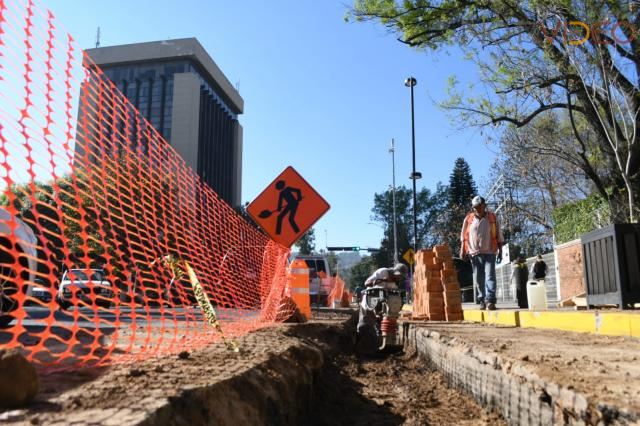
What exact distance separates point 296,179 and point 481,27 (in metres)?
8.56

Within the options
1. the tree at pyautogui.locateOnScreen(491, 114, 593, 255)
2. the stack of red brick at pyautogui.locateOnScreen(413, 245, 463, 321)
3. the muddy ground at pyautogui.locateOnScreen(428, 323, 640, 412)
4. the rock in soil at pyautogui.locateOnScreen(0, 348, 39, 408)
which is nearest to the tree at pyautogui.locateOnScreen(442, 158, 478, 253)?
the tree at pyautogui.locateOnScreen(491, 114, 593, 255)

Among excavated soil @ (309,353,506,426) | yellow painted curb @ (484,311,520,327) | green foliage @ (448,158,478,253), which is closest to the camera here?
excavated soil @ (309,353,506,426)

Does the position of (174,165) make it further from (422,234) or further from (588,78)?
(422,234)

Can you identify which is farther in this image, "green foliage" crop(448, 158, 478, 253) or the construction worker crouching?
"green foliage" crop(448, 158, 478, 253)

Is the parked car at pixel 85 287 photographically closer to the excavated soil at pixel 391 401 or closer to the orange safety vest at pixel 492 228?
the excavated soil at pixel 391 401

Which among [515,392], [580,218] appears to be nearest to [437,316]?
[515,392]

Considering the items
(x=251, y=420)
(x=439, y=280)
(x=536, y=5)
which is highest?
(x=536, y=5)

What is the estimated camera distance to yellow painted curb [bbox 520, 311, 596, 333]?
595 cm

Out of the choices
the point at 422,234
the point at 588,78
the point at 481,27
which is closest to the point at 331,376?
the point at 588,78

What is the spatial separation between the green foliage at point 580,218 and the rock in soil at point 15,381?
651 inches

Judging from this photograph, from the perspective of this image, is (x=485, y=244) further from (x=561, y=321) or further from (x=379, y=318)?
(x=561, y=321)

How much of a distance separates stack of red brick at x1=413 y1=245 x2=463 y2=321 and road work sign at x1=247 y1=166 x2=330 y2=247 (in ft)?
10.0

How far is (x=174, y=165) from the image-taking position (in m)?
5.68

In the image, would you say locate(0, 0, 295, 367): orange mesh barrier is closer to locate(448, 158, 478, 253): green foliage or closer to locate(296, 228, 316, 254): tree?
locate(448, 158, 478, 253): green foliage
